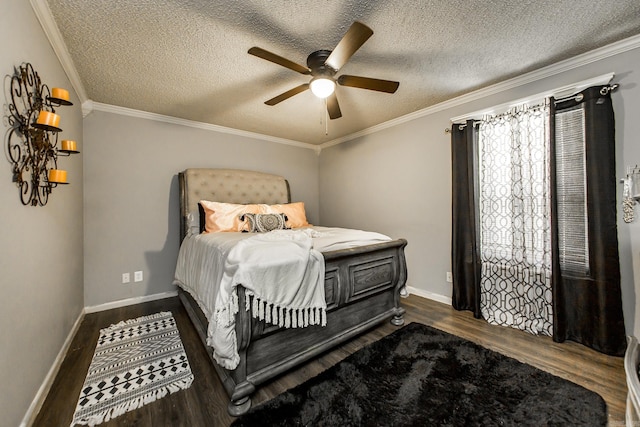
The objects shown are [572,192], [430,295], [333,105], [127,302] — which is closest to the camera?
[572,192]

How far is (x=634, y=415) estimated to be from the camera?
0.67 metres

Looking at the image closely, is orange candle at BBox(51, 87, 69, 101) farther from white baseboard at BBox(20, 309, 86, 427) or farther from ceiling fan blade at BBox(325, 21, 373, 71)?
white baseboard at BBox(20, 309, 86, 427)

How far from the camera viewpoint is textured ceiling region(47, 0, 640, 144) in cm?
160

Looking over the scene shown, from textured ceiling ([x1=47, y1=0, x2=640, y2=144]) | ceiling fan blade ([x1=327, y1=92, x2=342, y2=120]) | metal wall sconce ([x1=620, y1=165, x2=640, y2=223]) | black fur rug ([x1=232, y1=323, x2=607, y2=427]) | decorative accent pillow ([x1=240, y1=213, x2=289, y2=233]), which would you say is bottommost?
black fur rug ([x1=232, y1=323, x2=607, y2=427])

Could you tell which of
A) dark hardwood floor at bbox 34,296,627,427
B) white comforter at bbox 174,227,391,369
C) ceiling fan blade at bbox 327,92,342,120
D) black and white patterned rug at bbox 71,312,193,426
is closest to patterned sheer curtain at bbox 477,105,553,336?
dark hardwood floor at bbox 34,296,627,427

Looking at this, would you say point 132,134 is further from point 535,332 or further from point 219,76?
point 535,332

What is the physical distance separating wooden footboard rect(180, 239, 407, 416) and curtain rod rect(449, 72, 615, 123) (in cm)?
161

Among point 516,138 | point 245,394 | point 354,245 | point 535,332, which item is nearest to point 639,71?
point 516,138

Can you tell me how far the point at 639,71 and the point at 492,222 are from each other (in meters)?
1.51

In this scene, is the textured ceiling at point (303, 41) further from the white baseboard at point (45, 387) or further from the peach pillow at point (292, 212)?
the white baseboard at point (45, 387)

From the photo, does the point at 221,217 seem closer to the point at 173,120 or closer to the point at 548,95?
the point at 173,120

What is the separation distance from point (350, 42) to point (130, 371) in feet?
8.79

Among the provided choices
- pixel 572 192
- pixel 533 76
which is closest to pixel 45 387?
pixel 572 192

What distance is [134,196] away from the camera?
309 cm
